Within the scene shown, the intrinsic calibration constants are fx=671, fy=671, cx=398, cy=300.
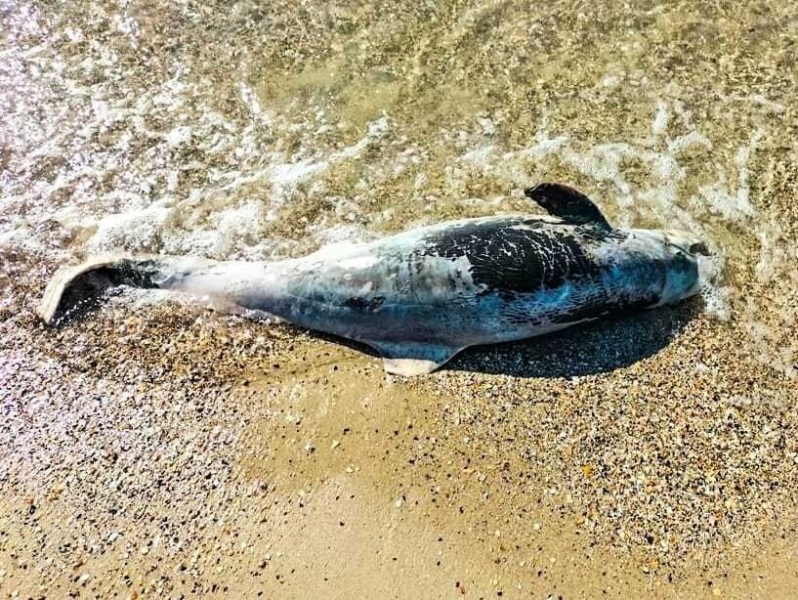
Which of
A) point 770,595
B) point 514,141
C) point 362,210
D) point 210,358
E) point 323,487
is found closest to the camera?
point 770,595

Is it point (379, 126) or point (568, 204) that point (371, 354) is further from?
point (379, 126)

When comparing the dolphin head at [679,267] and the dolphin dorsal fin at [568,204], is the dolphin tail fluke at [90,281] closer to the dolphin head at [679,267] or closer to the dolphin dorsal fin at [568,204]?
the dolphin dorsal fin at [568,204]

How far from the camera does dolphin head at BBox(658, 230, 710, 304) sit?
503cm

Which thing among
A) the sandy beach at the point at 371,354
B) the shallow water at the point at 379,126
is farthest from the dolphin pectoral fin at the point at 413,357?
the shallow water at the point at 379,126

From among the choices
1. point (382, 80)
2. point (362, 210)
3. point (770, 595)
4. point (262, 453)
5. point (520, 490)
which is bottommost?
point (770, 595)

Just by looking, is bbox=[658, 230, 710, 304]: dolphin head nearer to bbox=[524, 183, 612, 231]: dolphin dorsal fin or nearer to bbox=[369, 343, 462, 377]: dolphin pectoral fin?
bbox=[524, 183, 612, 231]: dolphin dorsal fin

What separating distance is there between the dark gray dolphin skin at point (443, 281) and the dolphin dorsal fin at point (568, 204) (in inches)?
0.5

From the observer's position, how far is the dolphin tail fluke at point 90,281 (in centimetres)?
495

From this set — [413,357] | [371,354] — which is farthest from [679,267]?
[371,354]

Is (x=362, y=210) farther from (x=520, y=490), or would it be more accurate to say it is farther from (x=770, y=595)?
(x=770, y=595)

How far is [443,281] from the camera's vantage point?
471 centimetres

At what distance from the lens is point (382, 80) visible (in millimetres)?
6637

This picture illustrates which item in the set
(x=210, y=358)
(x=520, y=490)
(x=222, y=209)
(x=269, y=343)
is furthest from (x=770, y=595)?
(x=222, y=209)

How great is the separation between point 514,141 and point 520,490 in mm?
3297
